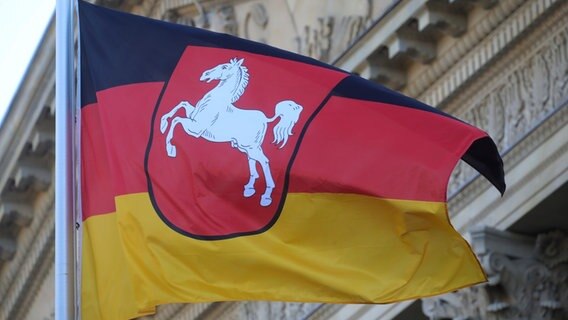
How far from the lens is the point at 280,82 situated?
12.2 m

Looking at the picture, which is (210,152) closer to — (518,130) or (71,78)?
(71,78)

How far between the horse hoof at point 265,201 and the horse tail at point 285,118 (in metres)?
0.35

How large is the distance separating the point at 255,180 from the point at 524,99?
4.58 m

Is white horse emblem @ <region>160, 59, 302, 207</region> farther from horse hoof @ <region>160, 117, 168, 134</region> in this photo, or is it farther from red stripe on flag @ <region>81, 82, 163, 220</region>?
red stripe on flag @ <region>81, 82, 163, 220</region>

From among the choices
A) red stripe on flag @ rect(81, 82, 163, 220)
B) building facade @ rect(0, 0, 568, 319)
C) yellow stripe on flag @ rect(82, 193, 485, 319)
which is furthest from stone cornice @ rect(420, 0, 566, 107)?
red stripe on flag @ rect(81, 82, 163, 220)

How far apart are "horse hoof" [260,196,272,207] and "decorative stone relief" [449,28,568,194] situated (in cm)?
420

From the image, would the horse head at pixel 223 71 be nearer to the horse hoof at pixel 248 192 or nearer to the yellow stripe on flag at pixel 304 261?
the horse hoof at pixel 248 192

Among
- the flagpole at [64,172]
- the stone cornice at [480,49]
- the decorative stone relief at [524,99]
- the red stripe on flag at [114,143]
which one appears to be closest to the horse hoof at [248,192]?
the red stripe on flag at [114,143]

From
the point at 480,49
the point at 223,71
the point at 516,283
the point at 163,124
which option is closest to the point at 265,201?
the point at 163,124

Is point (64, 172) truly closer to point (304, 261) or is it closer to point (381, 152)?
point (304, 261)

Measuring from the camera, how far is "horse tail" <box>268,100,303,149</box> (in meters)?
12.0

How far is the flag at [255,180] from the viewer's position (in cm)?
1166

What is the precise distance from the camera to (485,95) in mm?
16391

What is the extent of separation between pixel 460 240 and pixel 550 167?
12.5ft
